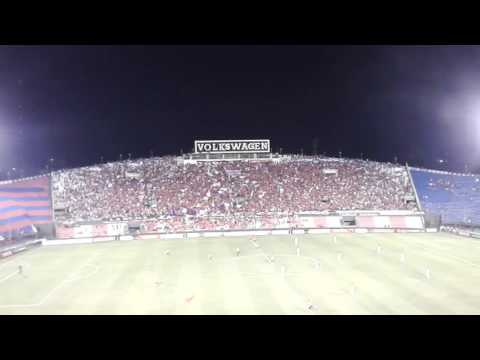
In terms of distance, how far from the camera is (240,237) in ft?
144

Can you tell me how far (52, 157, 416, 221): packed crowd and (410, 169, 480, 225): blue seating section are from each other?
5.52 ft

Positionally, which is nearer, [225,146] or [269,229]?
[269,229]

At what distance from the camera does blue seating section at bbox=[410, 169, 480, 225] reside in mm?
45256

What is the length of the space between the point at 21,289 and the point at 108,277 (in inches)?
181

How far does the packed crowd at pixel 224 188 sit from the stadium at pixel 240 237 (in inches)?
6.6

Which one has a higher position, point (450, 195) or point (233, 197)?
point (233, 197)

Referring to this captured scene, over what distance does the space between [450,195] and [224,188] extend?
82.3ft

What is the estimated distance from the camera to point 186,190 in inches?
2019

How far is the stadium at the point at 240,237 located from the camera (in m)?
20.9

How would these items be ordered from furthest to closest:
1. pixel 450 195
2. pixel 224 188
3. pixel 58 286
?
pixel 224 188, pixel 450 195, pixel 58 286

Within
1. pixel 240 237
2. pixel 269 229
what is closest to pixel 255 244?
pixel 240 237

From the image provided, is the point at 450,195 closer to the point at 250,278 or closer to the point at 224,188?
the point at 224,188
